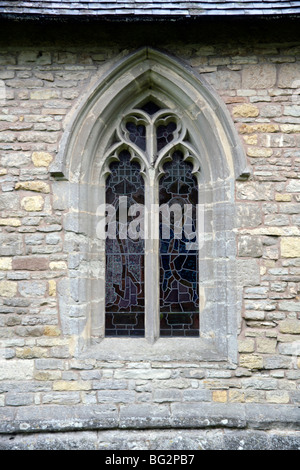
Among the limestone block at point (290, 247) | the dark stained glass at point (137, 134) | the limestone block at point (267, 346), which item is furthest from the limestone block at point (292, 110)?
the limestone block at point (267, 346)

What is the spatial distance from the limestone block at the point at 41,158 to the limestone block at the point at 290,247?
8.63 feet

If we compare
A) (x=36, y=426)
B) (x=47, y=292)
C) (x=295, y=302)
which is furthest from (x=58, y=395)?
(x=295, y=302)

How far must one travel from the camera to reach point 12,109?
4.21 metres

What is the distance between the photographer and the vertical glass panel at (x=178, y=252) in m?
4.36

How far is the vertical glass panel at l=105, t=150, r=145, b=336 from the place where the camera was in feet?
14.3

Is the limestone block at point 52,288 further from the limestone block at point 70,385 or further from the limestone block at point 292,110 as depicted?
the limestone block at point 292,110

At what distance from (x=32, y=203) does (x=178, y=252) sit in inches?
66.8

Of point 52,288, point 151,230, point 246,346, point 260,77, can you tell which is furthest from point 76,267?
point 260,77

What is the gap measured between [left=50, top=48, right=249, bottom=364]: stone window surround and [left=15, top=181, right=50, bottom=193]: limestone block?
117mm

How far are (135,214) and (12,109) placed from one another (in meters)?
1.76

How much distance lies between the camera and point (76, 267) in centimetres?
412

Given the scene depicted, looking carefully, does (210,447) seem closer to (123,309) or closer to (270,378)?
(270,378)

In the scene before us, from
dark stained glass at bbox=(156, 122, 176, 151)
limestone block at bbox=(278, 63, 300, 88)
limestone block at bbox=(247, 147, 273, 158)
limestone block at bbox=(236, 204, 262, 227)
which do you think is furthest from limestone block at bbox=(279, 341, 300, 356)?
limestone block at bbox=(278, 63, 300, 88)

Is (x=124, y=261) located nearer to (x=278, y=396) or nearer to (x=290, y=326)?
(x=290, y=326)
